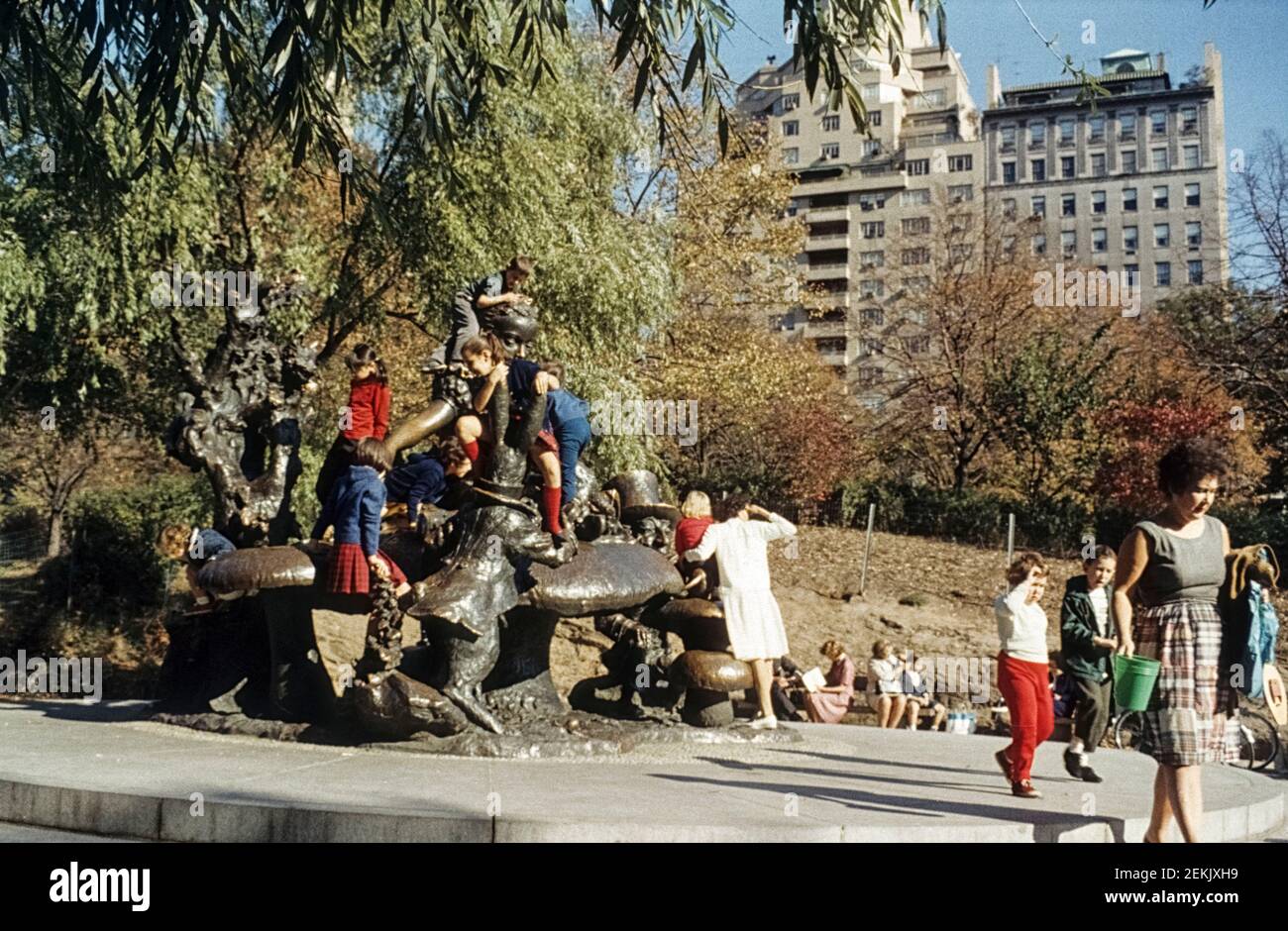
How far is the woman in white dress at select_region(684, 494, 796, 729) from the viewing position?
34.7 feet

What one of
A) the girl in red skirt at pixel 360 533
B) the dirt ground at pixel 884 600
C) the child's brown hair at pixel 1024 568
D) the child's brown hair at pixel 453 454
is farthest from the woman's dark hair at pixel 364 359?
the dirt ground at pixel 884 600

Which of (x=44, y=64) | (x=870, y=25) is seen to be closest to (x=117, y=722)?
(x=44, y=64)

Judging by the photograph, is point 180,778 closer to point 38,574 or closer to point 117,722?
point 117,722

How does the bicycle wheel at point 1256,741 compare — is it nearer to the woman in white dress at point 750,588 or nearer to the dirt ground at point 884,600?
the woman in white dress at point 750,588

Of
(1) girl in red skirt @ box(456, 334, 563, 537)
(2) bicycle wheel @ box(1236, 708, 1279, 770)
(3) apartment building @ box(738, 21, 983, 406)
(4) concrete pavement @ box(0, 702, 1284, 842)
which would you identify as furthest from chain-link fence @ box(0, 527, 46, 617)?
(3) apartment building @ box(738, 21, 983, 406)

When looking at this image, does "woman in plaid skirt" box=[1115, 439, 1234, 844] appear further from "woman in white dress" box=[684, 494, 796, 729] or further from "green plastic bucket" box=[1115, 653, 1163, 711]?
"woman in white dress" box=[684, 494, 796, 729]

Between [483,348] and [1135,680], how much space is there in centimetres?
522

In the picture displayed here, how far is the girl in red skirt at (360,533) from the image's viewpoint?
31.4ft

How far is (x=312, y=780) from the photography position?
7.65 meters

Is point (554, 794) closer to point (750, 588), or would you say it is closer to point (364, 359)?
point (750, 588)

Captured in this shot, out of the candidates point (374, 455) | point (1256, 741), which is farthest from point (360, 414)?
point (1256, 741)

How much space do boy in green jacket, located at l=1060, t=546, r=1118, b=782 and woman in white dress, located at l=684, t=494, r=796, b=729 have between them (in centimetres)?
207

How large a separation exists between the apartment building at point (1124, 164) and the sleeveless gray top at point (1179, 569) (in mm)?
93424
